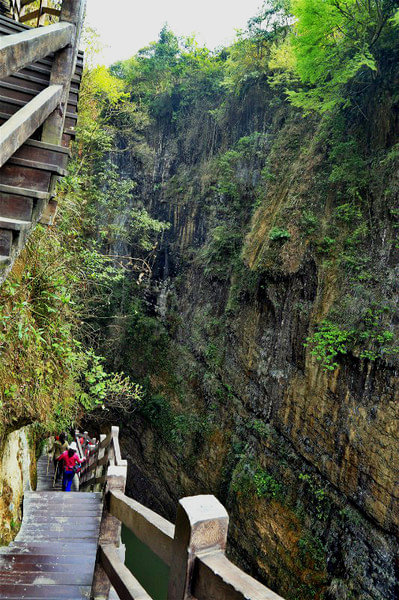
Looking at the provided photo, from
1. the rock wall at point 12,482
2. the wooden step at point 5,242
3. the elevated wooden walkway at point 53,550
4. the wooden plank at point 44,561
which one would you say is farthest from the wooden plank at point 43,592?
the wooden step at point 5,242

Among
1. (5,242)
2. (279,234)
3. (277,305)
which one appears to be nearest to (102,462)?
(5,242)

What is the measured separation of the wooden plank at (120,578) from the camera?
1769 mm

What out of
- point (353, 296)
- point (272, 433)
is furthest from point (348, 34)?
point (272, 433)

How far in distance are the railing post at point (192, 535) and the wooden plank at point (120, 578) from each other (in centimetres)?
54

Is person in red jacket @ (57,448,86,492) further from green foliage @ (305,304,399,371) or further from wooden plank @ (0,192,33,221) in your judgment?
wooden plank @ (0,192,33,221)

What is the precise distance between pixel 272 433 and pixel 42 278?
664 centimetres

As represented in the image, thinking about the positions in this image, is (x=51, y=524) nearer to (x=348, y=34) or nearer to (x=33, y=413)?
(x=33, y=413)

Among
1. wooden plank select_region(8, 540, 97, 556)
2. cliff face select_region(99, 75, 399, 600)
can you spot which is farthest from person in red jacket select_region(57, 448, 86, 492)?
cliff face select_region(99, 75, 399, 600)

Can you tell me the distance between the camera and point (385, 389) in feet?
22.3

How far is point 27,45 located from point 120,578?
2.88 metres

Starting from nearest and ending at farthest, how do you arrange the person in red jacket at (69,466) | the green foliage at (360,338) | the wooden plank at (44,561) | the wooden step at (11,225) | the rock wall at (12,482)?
the wooden step at (11,225), the wooden plank at (44,561), the rock wall at (12,482), the green foliage at (360,338), the person in red jacket at (69,466)

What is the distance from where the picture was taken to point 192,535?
4.02 feet

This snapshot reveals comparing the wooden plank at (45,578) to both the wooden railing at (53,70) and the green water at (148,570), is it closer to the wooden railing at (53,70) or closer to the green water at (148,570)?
the wooden railing at (53,70)

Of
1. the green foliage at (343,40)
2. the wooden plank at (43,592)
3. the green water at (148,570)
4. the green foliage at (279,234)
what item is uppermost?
the green foliage at (343,40)
